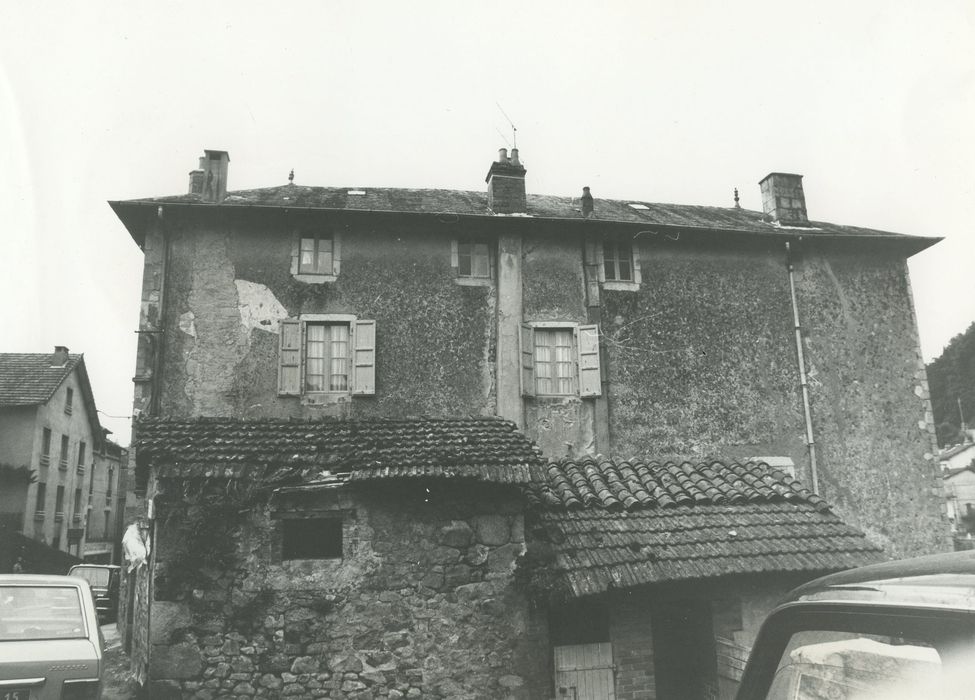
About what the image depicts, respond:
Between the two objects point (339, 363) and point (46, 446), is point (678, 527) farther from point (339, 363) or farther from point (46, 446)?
point (46, 446)

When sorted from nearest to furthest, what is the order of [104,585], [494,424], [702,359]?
[494,424] < [702,359] < [104,585]

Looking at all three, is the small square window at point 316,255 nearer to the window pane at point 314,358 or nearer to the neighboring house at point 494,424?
the neighboring house at point 494,424

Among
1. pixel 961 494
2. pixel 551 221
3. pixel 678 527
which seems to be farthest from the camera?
pixel 961 494

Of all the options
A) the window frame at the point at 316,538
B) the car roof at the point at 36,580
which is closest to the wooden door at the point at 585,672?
the window frame at the point at 316,538

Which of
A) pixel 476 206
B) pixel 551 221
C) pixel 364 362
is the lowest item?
pixel 364 362

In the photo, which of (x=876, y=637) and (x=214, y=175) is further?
(x=214, y=175)

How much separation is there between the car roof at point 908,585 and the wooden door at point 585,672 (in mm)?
6948

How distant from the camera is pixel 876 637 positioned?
1.71 metres

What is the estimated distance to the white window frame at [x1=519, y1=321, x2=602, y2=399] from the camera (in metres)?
13.4

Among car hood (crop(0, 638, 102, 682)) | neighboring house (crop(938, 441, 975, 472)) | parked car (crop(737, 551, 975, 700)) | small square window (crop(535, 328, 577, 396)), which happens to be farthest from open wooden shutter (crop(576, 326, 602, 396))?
neighboring house (crop(938, 441, 975, 472))

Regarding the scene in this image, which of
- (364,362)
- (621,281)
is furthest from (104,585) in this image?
(621,281)

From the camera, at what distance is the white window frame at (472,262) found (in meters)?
13.8

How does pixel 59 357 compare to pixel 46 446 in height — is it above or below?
above

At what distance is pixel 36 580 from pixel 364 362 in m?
6.90
